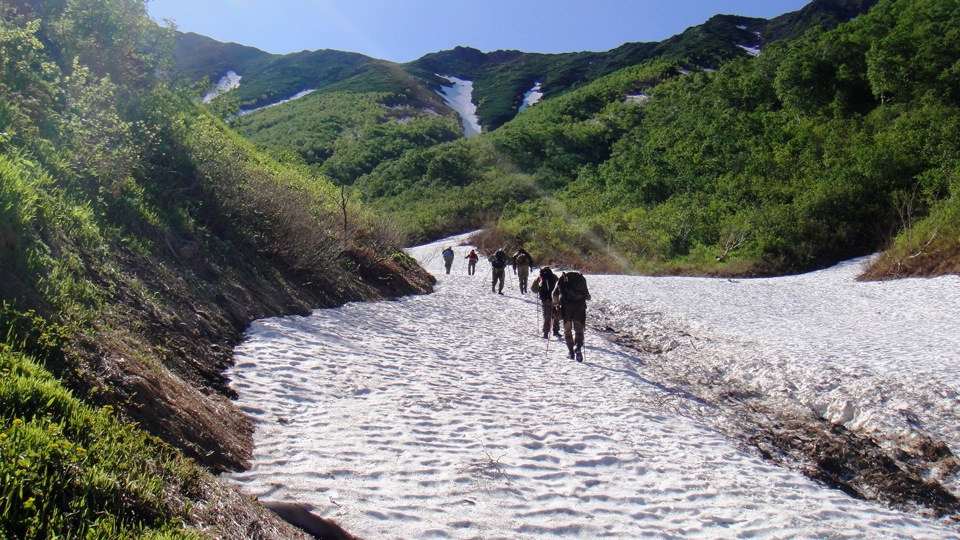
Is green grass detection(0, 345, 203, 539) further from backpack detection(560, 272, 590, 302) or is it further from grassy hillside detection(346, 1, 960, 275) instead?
grassy hillside detection(346, 1, 960, 275)

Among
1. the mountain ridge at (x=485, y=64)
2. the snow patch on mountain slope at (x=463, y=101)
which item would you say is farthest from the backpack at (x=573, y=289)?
the mountain ridge at (x=485, y=64)

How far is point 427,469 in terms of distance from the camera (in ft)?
17.6

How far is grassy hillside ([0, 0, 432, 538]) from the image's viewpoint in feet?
10.1

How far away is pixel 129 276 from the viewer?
7.85m

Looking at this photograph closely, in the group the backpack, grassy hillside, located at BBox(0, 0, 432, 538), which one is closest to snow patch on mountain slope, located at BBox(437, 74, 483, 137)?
grassy hillside, located at BBox(0, 0, 432, 538)

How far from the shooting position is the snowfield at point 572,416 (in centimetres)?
483

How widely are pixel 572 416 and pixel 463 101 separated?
12413cm

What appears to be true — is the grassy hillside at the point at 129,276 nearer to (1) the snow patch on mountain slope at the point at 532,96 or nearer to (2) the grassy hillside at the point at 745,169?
(2) the grassy hillside at the point at 745,169

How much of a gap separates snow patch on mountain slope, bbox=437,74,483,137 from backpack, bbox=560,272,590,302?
85.2 m

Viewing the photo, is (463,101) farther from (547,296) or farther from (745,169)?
(547,296)

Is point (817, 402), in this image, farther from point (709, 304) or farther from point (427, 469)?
point (709, 304)

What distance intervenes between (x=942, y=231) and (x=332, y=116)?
83.4 metres

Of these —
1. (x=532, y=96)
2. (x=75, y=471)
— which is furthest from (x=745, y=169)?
(x=532, y=96)

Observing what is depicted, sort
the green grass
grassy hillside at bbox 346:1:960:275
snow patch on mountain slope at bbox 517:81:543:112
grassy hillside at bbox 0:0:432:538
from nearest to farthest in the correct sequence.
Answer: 1. the green grass
2. grassy hillside at bbox 0:0:432:538
3. grassy hillside at bbox 346:1:960:275
4. snow patch on mountain slope at bbox 517:81:543:112
